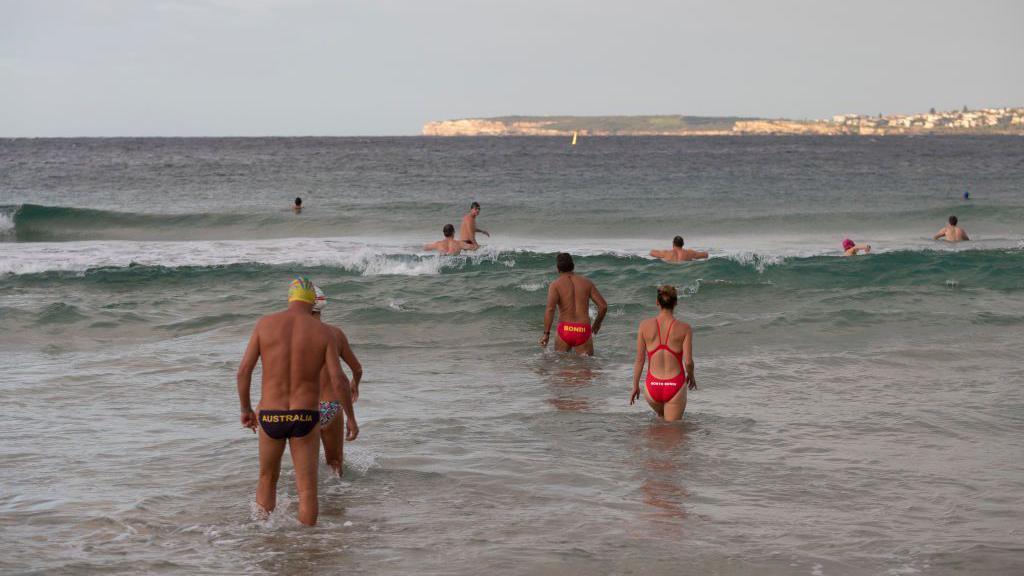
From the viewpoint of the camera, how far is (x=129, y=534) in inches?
278

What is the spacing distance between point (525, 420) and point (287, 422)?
155 inches

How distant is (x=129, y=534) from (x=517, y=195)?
134 feet

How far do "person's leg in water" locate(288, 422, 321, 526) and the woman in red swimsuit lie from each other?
365 centimetres

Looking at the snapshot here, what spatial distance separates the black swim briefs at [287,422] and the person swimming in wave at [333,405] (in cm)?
42

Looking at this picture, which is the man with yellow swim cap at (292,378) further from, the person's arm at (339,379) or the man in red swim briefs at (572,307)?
the man in red swim briefs at (572,307)

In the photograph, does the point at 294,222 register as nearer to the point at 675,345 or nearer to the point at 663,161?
the point at 675,345

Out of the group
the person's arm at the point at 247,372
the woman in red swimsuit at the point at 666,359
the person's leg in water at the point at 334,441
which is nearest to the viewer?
the person's arm at the point at 247,372

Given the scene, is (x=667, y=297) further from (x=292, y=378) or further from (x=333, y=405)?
(x=292, y=378)

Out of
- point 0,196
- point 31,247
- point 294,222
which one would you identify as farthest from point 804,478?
point 0,196

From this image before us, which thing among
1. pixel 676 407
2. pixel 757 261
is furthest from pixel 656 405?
pixel 757 261

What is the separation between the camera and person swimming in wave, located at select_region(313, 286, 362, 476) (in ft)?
23.8

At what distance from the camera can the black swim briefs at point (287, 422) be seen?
672 cm

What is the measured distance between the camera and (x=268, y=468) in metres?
7.02

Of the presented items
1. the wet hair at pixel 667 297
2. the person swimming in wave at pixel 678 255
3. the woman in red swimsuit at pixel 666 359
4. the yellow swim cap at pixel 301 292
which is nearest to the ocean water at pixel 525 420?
the woman in red swimsuit at pixel 666 359
